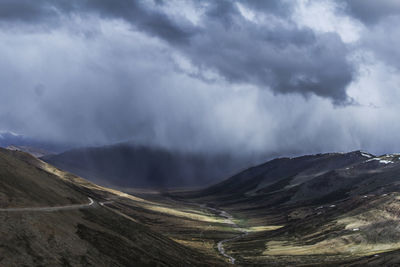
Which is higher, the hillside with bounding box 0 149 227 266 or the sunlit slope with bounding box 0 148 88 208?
the sunlit slope with bounding box 0 148 88 208

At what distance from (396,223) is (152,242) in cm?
11505

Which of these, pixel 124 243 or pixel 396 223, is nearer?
pixel 124 243

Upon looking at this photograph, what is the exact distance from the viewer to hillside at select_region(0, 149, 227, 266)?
253 ft

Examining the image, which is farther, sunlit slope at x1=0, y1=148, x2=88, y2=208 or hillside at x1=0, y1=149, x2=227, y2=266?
sunlit slope at x1=0, y1=148, x2=88, y2=208

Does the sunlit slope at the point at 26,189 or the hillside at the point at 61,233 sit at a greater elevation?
the sunlit slope at the point at 26,189

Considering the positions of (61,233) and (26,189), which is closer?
(61,233)

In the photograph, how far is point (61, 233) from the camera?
89.7 metres

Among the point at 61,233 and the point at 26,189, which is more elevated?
A: the point at 26,189

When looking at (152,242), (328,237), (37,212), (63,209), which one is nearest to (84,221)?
(63,209)

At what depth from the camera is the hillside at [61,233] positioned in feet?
253

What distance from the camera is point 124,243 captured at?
110562mm

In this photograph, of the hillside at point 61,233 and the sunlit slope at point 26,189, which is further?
the sunlit slope at point 26,189

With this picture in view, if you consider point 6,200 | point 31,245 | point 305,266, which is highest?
point 6,200

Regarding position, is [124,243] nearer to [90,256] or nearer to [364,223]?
[90,256]
